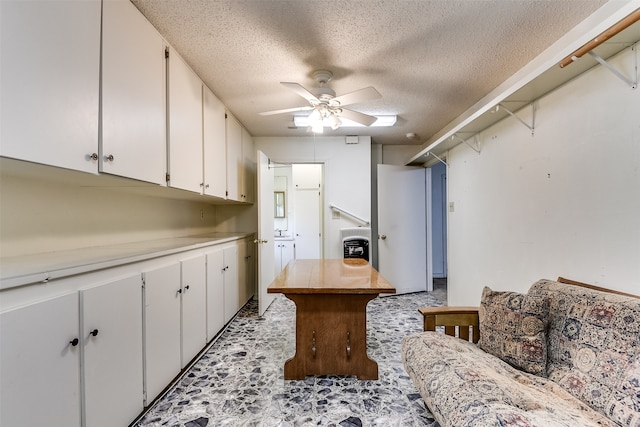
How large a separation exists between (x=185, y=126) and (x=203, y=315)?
1.65 m

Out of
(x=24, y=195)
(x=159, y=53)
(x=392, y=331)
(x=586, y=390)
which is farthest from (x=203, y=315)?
(x=586, y=390)

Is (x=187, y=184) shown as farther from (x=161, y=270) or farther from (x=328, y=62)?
(x=328, y=62)

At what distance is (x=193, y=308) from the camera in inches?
86.8

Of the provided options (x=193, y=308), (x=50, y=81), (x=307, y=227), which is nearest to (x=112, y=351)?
(x=193, y=308)

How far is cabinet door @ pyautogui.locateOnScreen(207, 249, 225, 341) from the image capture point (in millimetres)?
2516

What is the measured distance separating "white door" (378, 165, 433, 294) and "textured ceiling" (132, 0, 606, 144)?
1.70m

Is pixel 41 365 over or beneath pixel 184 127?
beneath

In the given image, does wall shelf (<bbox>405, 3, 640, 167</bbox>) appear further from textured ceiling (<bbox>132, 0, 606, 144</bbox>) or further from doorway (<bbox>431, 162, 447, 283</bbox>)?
doorway (<bbox>431, 162, 447, 283</bbox>)

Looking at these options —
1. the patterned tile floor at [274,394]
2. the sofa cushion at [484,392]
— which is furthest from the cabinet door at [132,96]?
the sofa cushion at [484,392]

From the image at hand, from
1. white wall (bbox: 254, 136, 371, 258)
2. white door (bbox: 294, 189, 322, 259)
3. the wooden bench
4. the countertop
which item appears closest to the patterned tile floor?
the wooden bench

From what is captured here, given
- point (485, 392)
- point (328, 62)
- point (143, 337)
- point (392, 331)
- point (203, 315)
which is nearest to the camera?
point (485, 392)

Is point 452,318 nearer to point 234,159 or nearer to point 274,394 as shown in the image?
point 274,394

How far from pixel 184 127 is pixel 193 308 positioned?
149 cm

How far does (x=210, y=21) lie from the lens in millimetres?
1688
